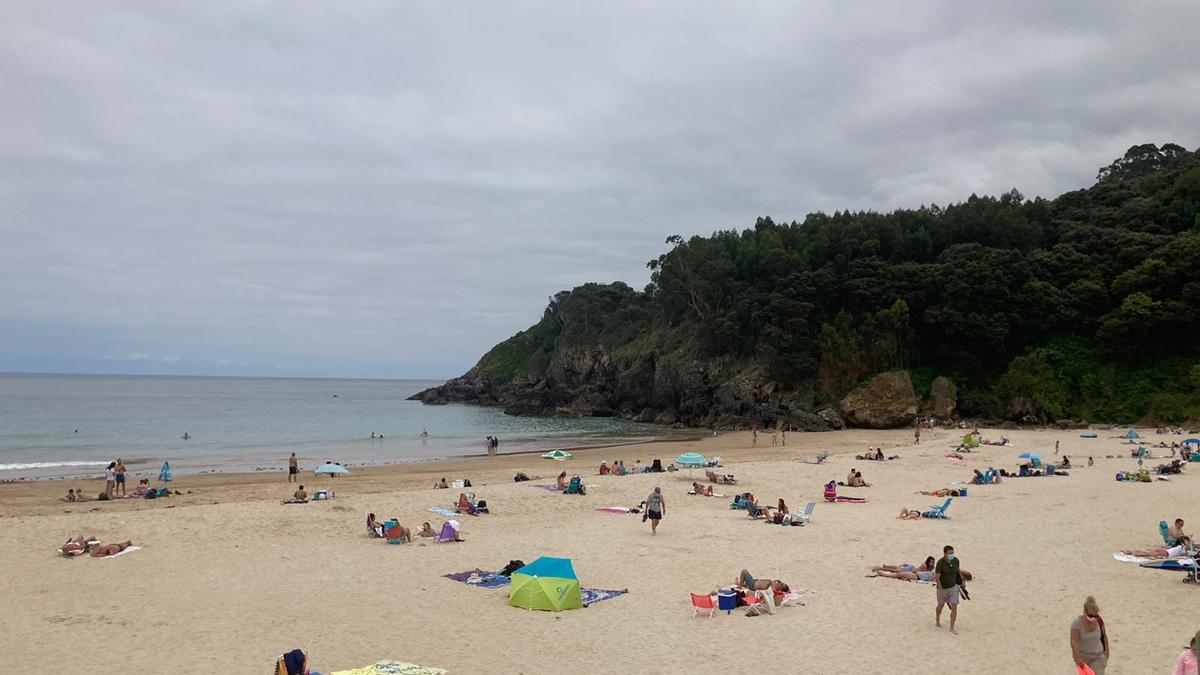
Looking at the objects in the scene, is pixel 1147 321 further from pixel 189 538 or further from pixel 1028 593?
pixel 189 538

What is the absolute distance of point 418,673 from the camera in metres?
8.12

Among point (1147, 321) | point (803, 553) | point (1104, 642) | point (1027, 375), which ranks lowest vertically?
point (803, 553)

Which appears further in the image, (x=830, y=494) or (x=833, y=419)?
(x=833, y=419)

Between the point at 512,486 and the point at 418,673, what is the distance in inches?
686

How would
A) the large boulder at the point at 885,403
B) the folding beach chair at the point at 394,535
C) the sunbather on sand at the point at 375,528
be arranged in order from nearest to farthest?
the folding beach chair at the point at 394,535
the sunbather on sand at the point at 375,528
the large boulder at the point at 885,403

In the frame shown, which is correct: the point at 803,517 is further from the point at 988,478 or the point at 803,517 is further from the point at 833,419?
the point at 833,419

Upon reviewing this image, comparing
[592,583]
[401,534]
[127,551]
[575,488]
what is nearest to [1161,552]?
[592,583]

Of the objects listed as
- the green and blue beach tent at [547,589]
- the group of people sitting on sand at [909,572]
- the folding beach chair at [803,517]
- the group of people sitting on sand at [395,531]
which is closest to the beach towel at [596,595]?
the green and blue beach tent at [547,589]

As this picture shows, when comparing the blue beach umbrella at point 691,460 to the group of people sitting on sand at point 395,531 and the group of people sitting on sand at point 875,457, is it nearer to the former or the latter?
the group of people sitting on sand at point 875,457

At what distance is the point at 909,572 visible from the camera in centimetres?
1343

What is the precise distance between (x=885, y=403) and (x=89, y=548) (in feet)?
158

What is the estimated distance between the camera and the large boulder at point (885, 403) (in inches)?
2015

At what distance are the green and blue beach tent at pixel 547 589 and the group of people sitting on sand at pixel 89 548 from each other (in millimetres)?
9663

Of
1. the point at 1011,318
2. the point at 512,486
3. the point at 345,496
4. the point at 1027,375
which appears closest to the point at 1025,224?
the point at 1011,318
